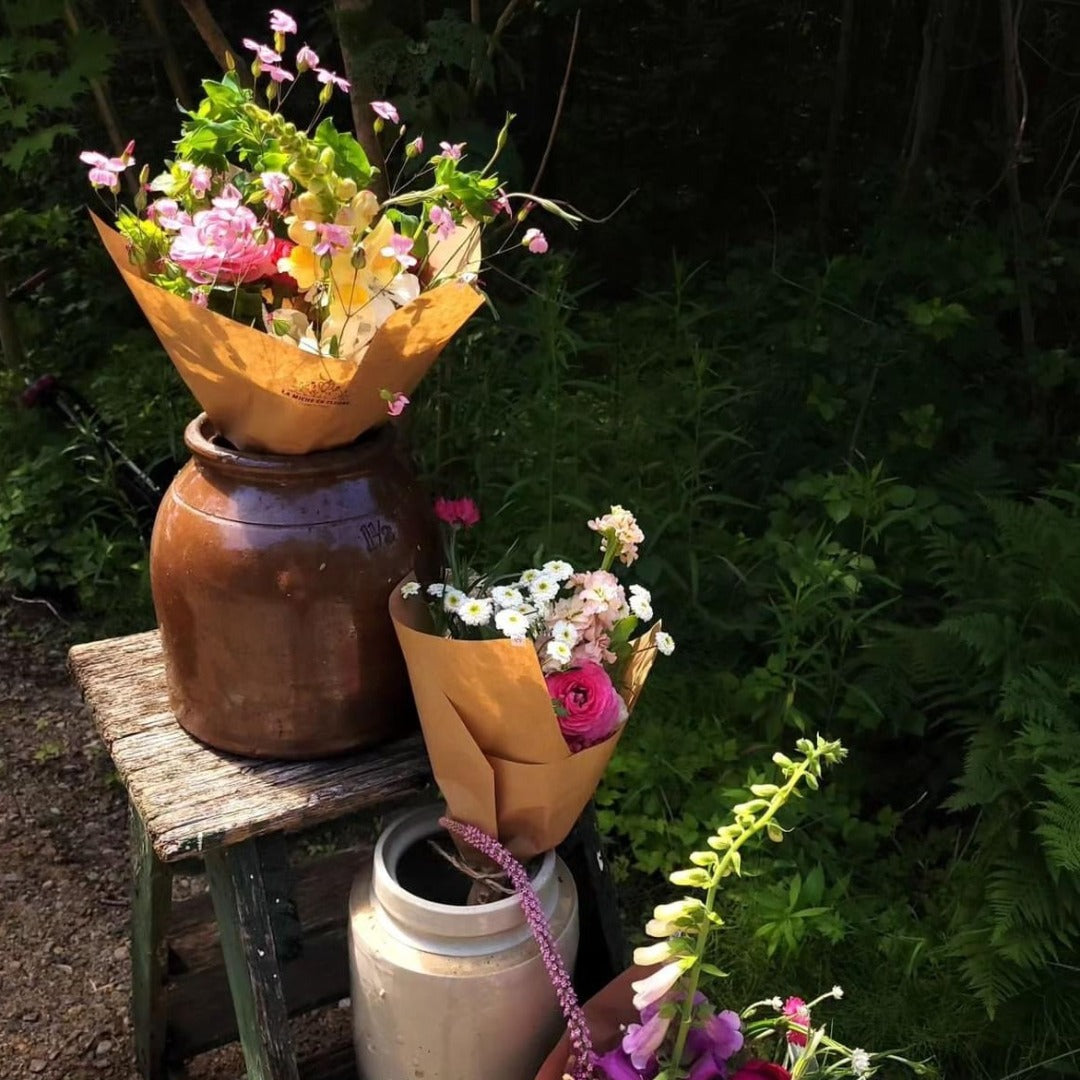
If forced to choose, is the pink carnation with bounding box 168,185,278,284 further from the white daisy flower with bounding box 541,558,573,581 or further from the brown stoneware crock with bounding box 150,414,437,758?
the white daisy flower with bounding box 541,558,573,581

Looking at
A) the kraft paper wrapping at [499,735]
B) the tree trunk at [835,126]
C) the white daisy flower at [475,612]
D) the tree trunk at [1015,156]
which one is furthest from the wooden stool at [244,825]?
the tree trunk at [835,126]

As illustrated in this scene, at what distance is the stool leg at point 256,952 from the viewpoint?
1.28 metres

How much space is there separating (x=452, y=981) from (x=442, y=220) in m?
0.77

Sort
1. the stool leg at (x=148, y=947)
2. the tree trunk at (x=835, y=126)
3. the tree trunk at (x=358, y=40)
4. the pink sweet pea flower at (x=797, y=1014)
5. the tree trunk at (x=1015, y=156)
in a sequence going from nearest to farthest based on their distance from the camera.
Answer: the pink sweet pea flower at (x=797, y=1014) → the stool leg at (x=148, y=947) → the tree trunk at (x=358, y=40) → the tree trunk at (x=1015, y=156) → the tree trunk at (x=835, y=126)

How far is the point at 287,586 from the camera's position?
1.17 m

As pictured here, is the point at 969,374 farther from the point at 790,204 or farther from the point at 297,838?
the point at 297,838

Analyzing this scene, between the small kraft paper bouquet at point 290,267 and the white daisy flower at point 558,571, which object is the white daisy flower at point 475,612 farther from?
the small kraft paper bouquet at point 290,267

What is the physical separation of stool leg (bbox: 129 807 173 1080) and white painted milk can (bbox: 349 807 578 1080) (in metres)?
0.42

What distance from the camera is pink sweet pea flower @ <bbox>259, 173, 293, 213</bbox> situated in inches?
41.1

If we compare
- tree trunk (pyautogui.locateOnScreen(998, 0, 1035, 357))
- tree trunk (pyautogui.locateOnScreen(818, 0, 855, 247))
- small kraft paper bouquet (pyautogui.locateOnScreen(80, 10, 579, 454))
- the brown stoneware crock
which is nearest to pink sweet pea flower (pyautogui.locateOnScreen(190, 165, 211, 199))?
small kraft paper bouquet (pyautogui.locateOnScreen(80, 10, 579, 454))

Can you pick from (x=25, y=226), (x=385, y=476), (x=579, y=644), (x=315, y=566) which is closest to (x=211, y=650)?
(x=315, y=566)

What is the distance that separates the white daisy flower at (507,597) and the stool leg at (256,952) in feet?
1.28

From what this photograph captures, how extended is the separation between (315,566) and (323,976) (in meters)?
0.94

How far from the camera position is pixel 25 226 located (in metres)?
4.34
